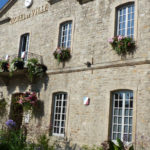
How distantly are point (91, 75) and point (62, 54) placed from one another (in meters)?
1.89

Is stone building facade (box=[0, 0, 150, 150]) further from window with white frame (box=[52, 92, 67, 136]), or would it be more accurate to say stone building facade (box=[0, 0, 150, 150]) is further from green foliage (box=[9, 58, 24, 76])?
green foliage (box=[9, 58, 24, 76])

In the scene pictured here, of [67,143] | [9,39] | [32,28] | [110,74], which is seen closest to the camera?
[110,74]

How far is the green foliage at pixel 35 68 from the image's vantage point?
1290 centimetres

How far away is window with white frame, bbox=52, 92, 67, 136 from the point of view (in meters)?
11.9

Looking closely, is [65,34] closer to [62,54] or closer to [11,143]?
[62,54]

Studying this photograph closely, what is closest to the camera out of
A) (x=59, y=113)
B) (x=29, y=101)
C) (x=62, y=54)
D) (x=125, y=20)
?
(x=125, y=20)

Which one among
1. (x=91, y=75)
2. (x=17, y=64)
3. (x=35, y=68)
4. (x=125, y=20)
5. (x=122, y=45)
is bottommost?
(x=91, y=75)

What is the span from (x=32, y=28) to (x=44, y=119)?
5.02m

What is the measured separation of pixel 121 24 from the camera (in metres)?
10.9

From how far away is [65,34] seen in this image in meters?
13.0

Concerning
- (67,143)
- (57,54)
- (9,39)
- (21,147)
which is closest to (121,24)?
(57,54)

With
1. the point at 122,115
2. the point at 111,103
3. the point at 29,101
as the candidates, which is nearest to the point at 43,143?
the point at 29,101

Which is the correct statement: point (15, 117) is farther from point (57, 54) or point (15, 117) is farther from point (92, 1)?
point (92, 1)

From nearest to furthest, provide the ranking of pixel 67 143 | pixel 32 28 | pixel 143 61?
pixel 143 61
pixel 67 143
pixel 32 28
